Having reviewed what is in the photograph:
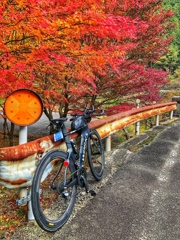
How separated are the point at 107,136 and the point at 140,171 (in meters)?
1.02

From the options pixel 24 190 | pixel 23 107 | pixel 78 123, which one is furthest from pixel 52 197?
pixel 23 107

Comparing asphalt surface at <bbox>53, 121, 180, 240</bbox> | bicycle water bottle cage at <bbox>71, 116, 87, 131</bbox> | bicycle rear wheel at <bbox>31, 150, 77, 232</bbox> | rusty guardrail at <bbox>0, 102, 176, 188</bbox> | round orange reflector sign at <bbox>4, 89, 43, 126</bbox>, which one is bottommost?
asphalt surface at <bbox>53, 121, 180, 240</bbox>

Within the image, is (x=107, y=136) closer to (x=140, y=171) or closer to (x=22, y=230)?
(x=140, y=171)

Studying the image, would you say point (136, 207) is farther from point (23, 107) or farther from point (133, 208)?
point (23, 107)

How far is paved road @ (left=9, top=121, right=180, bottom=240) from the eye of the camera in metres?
2.12

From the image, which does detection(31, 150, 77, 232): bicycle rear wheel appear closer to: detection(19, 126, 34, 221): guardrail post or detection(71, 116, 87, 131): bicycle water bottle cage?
detection(19, 126, 34, 221): guardrail post

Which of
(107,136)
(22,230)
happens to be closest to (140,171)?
(107,136)

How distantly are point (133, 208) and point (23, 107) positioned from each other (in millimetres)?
1749

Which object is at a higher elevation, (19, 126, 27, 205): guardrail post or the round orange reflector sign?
the round orange reflector sign

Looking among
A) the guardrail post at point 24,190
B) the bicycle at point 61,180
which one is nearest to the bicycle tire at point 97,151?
the bicycle at point 61,180

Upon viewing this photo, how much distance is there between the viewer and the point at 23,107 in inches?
78.9

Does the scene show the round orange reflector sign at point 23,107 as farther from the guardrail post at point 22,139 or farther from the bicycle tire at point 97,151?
the bicycle tire at point 97,151

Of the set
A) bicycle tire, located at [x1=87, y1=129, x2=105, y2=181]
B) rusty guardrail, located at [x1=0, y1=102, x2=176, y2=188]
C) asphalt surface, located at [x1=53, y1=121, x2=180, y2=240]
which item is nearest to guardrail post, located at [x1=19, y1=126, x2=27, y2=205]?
Answer: rusty guardrail, located at [x1=0, y1=102, x2=176, y2=188]

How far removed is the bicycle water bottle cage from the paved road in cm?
94
